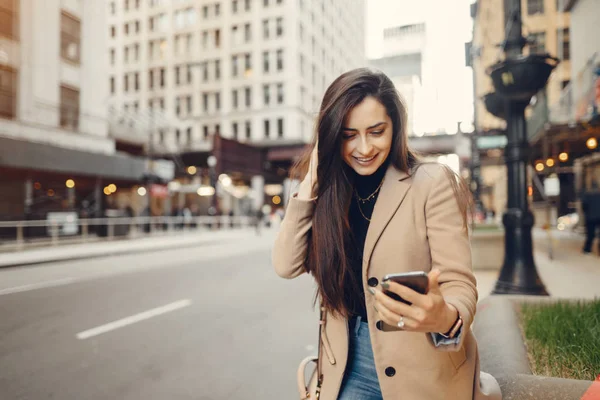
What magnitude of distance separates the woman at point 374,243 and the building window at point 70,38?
45.4 feet

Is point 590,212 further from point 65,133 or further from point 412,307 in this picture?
point 65,133

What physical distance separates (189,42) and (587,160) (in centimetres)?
4316

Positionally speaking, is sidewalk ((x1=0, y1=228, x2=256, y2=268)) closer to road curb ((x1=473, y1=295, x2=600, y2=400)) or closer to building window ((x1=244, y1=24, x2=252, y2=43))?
road curb ((x1=473, y1=295, x2=600, y2=400))

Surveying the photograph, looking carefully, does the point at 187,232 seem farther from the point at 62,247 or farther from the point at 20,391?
the point at 20,391

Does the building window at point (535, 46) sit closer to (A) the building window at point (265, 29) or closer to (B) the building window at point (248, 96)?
(A) the building window at point (265, 29)

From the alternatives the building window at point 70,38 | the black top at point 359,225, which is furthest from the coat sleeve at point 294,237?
the building window at point 70,38

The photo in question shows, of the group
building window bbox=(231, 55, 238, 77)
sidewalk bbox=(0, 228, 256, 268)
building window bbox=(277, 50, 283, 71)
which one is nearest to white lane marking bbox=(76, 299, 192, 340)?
sidewalk bbox=(0, 228, 256, 268)

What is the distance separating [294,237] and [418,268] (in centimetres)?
54

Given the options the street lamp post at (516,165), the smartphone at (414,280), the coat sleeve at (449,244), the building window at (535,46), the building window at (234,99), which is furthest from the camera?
the building window at (234,99)

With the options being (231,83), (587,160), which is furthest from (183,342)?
(231,83)

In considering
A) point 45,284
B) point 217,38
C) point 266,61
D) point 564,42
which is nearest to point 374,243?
point 45,284

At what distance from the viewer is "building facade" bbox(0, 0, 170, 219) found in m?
13.2

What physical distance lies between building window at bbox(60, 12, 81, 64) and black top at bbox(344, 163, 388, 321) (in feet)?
45.5

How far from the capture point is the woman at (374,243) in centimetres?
155
